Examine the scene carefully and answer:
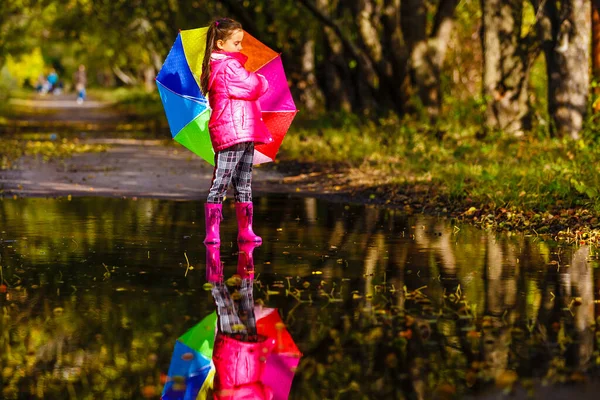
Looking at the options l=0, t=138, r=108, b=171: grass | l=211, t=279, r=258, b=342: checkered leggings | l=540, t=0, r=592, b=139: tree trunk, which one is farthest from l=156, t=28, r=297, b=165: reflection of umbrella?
l=0, t=138, r=108, b=171: grass

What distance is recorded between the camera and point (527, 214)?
12.6 m

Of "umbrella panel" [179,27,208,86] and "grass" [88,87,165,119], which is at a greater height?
"grass" [88,87,165,119]

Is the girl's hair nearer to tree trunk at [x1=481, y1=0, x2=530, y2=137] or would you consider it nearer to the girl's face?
the girl's face

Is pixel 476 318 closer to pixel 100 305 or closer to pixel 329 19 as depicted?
pixel 100 305

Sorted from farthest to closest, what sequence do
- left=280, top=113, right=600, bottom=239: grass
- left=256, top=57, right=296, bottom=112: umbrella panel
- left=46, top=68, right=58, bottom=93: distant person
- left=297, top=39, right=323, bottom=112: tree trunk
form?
left=46, top=68, right=58, bottom=93: distant person → left=297, top=39, right=323, bottom=112: tree trunk → left=280, top=113, right=600, bottom=239: grass → left=256, top=57, right=296, bottom=112: umbrella panel

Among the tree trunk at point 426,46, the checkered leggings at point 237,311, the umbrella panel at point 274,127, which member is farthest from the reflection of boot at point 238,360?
the tree trunk at point 426,46

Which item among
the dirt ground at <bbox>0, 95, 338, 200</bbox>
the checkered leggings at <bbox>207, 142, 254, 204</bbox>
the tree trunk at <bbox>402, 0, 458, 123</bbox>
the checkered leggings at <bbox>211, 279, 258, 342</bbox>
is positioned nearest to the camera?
the checkered leggings at <bbox>211, 279, 258, 342</bbox>

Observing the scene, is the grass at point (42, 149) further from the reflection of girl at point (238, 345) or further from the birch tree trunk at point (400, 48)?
the reflection of girl at point (238, 345)

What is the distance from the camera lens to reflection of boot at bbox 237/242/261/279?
8914 millimetres

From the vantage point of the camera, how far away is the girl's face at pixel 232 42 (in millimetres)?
9797

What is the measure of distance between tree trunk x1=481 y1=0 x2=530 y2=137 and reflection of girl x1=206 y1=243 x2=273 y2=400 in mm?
13782

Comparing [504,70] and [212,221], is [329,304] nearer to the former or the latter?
[212,221]

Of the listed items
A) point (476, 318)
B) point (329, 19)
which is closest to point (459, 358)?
point (476, 318)

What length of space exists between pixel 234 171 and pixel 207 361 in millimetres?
4558
